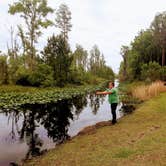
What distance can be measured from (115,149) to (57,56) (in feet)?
91.8

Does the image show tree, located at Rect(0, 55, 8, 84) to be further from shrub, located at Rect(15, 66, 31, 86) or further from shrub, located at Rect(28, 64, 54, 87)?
shrub, located at Rect(28, 64, 54, 87)

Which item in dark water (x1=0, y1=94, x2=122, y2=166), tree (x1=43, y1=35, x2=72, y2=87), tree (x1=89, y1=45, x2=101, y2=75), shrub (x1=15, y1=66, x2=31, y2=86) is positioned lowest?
dark water (x1=0, y1=94, x2=122, y2=166)

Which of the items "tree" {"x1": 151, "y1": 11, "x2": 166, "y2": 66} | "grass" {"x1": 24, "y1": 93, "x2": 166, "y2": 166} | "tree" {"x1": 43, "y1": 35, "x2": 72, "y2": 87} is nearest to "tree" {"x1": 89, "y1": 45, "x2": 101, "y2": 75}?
"tree" {"x1": 151, "y1": 11, "x2": 166, "y2": 66}

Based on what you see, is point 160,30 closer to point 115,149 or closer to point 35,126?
point 35,126

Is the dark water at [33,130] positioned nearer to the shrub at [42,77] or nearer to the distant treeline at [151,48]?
the shrub at [42,77]

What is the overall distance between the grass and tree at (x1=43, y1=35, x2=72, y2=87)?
83.0 ft

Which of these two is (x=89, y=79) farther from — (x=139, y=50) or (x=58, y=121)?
(x=58, y=121)

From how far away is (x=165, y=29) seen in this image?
1713 inches

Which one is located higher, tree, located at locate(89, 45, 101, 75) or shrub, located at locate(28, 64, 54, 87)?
tree, located at locate(89, 45, 101, 75)

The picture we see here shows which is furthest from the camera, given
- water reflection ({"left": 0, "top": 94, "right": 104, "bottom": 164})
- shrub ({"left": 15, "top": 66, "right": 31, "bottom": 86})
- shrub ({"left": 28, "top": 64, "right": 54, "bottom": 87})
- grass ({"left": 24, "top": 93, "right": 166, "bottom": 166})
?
shrub ({"left": 15, "top": 66, "right": 31, "bottom": 86})

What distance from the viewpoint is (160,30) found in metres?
44.5

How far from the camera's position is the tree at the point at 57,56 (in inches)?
1330

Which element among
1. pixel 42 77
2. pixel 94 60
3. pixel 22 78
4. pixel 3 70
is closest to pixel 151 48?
pixel 42 77

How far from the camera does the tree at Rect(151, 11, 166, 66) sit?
44000mm
